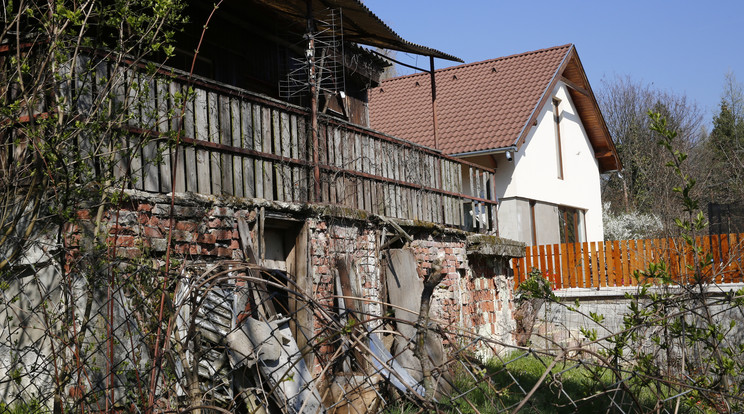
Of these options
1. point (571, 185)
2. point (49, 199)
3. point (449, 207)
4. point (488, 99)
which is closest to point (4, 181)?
point (49, 199)

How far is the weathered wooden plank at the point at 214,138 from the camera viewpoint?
7090mm

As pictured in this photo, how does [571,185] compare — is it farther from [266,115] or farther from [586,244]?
[266,115]

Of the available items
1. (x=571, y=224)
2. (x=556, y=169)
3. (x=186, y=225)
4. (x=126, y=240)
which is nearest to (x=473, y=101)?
(x=556, y=169)

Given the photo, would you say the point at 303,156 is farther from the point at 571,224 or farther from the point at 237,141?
the point at 571,224

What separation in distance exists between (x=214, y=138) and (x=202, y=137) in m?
0.16

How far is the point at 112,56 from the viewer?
6090 mm

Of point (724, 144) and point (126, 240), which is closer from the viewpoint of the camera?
point (126, 240)

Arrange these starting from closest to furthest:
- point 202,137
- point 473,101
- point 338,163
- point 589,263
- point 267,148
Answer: point 202,137
point 267,148
point 338,163
point 589,263
point 473,101

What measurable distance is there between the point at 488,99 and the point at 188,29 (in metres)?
10.9

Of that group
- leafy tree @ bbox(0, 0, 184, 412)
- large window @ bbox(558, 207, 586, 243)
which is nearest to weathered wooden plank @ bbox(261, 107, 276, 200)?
leafy tree @ bbox(0, 0, 184, 412)

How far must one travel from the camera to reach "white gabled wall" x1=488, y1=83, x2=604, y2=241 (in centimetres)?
1812

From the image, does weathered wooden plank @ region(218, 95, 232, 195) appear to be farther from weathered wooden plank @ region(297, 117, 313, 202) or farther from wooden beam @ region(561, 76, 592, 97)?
wooden beam @ region(561, 76, 592, 97)

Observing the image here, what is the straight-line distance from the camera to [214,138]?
7.19 m

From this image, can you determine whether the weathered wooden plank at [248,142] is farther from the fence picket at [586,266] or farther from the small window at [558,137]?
the small window at [558,137]
